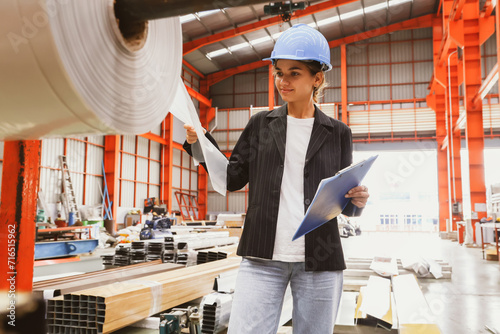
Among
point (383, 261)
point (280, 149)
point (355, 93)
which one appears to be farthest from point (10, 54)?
point (355, 93)

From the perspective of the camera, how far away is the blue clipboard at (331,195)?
1.30 m

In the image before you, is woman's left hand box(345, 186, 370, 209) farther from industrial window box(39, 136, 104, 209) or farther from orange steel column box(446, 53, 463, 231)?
orange steel column box(446, 53, 463, 231)

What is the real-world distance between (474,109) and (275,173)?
39.8 feet

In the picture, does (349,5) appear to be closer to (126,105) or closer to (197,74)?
(197,74)

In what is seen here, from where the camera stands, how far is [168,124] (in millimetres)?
20047

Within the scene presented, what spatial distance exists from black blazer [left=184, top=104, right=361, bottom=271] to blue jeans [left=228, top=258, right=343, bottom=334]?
52 millimetres

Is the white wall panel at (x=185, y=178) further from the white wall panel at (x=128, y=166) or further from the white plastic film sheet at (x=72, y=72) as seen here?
the white plastic film sheet at (x=72, y=72)

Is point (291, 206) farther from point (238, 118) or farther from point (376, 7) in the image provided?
point (238, 118)

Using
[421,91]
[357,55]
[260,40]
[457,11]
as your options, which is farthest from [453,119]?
[260,40]

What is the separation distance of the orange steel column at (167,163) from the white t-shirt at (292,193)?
18325 millimetres

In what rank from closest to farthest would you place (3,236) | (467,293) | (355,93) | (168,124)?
(3,236)
(467,293)
(168,124)
(355,93)

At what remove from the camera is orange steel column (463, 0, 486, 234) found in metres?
11.6

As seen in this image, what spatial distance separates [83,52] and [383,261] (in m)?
5.69

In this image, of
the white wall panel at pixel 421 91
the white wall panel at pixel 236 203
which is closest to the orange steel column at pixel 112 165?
the white wall panel at pixel 236 203
